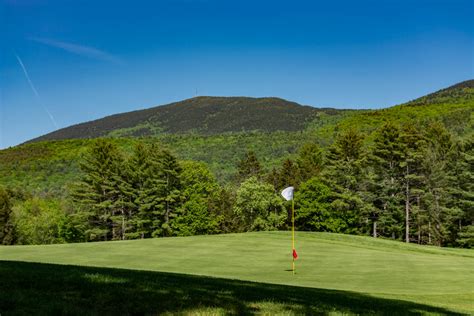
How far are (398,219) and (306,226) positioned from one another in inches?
538

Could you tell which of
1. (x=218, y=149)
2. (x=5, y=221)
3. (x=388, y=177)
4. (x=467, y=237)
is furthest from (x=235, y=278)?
(x=218, y=149)

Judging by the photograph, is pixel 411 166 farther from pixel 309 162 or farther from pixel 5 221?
pixel 5 221

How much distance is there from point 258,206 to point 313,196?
Result: 9576 millimetres

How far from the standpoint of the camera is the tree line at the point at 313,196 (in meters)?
56.5

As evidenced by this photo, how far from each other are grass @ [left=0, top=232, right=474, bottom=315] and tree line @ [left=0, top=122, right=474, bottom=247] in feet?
65.6

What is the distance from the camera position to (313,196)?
207 feet

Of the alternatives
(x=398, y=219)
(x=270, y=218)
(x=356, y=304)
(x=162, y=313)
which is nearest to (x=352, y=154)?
(x=398, y=219)

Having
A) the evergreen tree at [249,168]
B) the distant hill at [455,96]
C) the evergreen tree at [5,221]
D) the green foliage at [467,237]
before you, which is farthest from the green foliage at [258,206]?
the distant hill at [455,96]

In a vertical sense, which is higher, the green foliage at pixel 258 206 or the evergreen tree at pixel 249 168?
the evergreen tree at pixel 249 168

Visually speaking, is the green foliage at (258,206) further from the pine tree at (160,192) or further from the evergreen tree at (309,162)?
the pine tree at (160,192)

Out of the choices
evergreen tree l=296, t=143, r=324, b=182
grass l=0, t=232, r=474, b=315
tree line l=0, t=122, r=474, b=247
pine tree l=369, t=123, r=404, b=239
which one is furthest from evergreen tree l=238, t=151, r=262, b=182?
grass l=0, t=232, r=474, b=315

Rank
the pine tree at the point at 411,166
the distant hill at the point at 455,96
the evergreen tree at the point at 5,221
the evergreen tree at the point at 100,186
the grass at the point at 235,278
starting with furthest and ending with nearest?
1. the distant hill at the point at 455,96
2. the evergreen tree at the point at 5,221
3. the evergreen tree at the point at 100,186
4. the pine tree at the point at 411,166
5. the grass at the point at 235,278

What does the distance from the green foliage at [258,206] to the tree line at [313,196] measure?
0.54 ft

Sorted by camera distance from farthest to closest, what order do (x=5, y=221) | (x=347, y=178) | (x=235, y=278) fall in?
(x=5, y=221), (x=347, y=178), (x=235, y=278)
